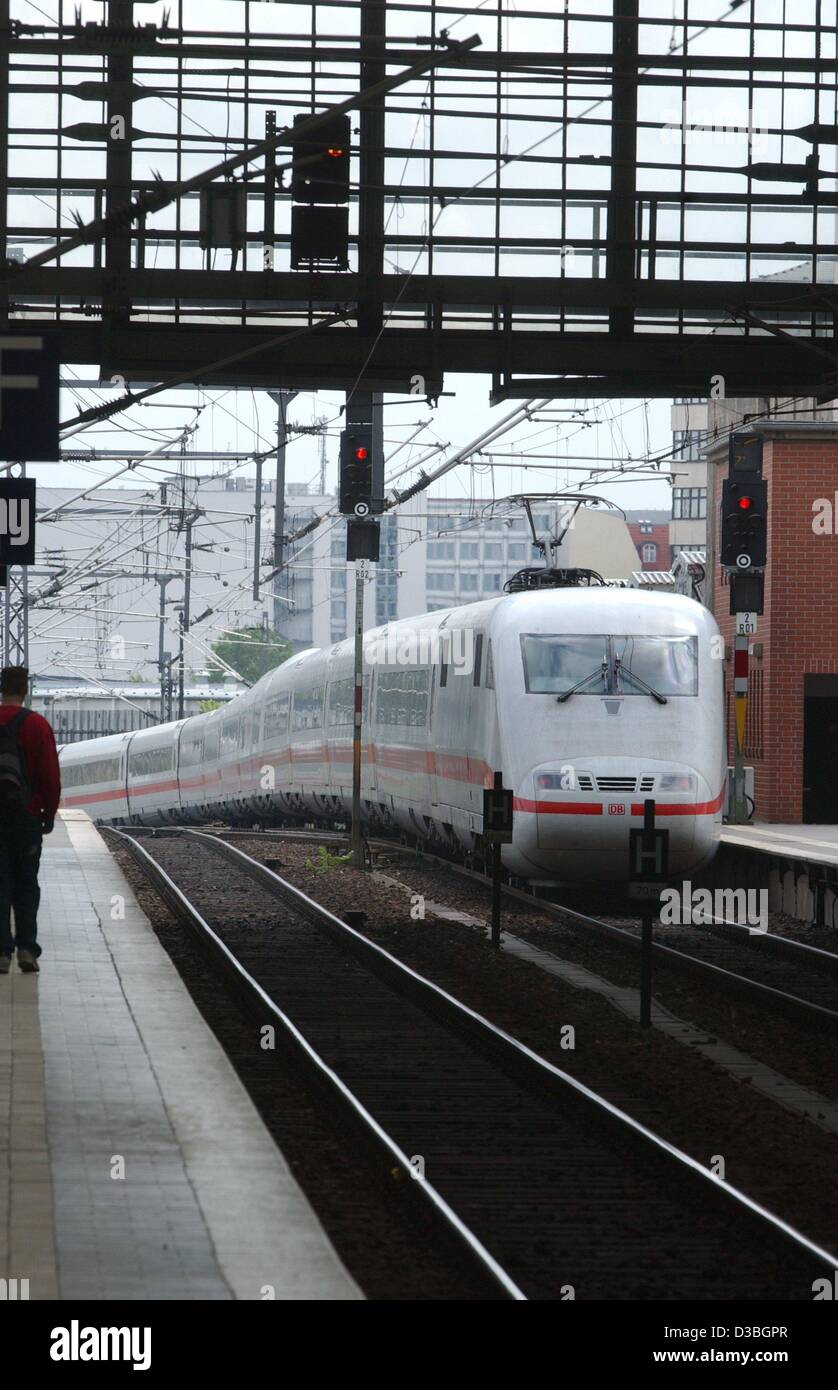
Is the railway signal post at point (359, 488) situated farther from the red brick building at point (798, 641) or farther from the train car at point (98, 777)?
the train car at point (98, 777)

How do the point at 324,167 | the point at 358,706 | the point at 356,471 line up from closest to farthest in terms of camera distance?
the point at 324,167
the point at 356,471
the point at 358,706

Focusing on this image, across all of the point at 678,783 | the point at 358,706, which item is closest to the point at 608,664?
the point at 678,783

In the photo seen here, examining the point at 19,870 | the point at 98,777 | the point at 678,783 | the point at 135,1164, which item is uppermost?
the point at 678,783

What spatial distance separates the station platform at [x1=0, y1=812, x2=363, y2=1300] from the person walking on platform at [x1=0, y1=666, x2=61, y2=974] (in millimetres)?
675

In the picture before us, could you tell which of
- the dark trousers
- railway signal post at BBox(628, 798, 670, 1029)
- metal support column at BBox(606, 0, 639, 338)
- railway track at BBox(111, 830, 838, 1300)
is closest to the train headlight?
railway track at BBox(111, 830, 838, 1300)

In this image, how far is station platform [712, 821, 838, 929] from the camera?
1839 centimetres

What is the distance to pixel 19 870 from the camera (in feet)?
39.1

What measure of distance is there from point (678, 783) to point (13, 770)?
25.1 ft

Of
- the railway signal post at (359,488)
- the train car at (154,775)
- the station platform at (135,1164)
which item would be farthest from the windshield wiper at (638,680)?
the train car at (154,775)

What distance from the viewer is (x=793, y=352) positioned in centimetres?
1659

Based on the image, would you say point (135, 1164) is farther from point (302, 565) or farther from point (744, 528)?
point (302, 565)

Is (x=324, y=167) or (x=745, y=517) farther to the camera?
(x=745, y=517)

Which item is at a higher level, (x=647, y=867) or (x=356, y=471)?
(x=356, y=471)
